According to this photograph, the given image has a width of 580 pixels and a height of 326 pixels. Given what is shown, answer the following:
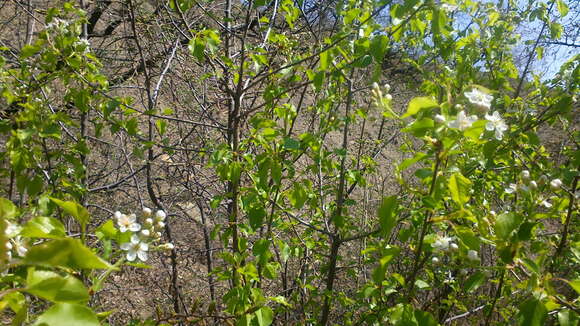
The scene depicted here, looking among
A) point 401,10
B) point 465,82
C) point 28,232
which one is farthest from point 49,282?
point 465,82

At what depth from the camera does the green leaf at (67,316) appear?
1.88 ft

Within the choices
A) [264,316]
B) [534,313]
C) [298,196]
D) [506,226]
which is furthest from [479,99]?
[264,316]

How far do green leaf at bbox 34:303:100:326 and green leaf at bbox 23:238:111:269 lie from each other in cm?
7

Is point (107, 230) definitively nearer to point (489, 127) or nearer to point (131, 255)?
point (131, 255)

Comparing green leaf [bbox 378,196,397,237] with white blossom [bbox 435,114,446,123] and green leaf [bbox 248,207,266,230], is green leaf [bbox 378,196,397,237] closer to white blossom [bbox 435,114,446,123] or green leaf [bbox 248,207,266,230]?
white blossom [bbox 435,114,446,123]

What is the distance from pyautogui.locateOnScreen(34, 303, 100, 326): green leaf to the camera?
572mm

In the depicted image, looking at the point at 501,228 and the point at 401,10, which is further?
the point at 401,10

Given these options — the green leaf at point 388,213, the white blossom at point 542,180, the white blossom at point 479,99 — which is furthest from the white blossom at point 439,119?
the white blossom at point 542,180

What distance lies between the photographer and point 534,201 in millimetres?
1387

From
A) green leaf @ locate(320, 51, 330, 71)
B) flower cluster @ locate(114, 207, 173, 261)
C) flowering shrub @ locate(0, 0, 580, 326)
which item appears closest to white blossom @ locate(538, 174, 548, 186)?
flowering shrub @ locate(0, 0, 580, 326)

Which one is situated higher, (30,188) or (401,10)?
(401,10)

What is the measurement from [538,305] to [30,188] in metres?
2.08

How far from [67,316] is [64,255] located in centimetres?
9

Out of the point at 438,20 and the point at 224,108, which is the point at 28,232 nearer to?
the point at 438,20
